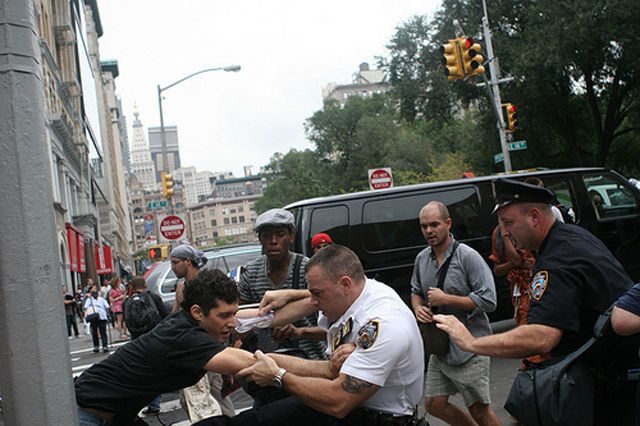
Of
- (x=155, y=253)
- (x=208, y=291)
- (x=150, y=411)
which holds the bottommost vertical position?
(x=150, y=411)

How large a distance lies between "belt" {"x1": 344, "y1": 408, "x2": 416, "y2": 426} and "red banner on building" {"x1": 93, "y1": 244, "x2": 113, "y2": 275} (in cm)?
4228

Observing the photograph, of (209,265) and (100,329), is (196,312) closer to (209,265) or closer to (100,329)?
(209,265)

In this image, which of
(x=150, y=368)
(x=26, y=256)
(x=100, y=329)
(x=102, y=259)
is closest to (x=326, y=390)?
(x=150, y=368)

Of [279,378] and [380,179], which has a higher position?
[380,179]

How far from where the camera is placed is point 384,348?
8.81 feet

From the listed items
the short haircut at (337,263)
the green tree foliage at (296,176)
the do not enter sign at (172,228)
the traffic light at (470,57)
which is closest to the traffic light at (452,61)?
the traffic light at (470,57)

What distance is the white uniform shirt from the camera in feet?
8.76

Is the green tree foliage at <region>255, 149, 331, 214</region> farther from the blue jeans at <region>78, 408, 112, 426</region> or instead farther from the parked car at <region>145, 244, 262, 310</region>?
the blue jeans at <region>78, 408, 112, 426</region>

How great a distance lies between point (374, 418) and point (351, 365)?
331mm

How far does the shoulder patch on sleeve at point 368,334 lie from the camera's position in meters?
2.70

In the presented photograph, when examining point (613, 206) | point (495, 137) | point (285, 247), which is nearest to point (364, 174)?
point (495, 137)

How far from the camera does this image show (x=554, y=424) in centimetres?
247

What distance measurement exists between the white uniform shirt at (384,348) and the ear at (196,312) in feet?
2.51

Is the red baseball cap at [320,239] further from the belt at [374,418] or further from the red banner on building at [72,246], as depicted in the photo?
the red banner on building at [72,246]
